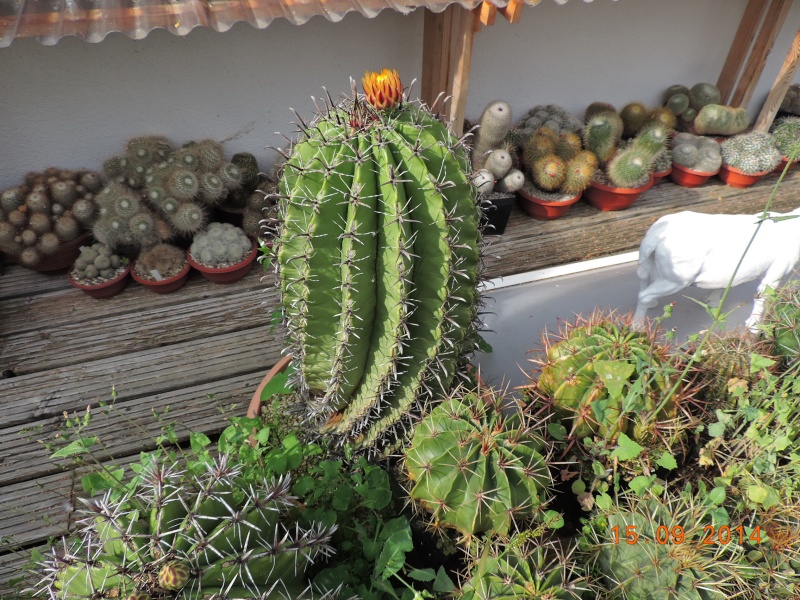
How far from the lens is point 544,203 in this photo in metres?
3.15

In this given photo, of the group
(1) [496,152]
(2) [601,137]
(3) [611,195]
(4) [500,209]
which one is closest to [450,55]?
(1) [496,152]

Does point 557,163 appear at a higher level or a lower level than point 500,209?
higher

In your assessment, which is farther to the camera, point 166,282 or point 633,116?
point 633,116

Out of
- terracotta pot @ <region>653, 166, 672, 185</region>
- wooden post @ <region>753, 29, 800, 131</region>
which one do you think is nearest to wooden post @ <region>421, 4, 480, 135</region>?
terracotta pot @ <region>653, 166, 672, 185</region>

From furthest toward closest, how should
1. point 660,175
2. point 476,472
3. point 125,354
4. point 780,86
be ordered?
1. point 780,86
2. point 660,175
3. point 125,354
4. point 476,472

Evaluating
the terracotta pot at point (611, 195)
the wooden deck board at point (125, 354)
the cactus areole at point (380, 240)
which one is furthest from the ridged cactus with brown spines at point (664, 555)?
the terracotta pot at point (611, 195)

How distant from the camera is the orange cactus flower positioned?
1075 millimetres

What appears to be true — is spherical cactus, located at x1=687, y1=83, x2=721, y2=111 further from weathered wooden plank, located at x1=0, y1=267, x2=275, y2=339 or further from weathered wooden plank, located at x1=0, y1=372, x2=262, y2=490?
weathered wooden plank, located at x1=0, y1=372, x2=262, y2=490

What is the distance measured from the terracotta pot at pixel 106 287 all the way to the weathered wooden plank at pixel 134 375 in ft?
1.60

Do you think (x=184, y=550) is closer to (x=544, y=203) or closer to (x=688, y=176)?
(x=544, y=203)

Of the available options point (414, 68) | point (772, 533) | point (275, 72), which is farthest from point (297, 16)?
point (772, 533)

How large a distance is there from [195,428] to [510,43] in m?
3.03

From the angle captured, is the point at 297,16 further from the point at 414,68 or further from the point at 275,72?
the point at 414,68

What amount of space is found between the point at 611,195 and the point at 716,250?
1.62 m
